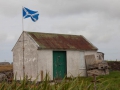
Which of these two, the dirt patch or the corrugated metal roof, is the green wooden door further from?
the dirt patch

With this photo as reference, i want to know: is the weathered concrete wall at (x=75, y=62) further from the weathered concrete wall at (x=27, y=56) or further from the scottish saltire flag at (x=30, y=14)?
the scottish saltire flag at (x=30, y=14)

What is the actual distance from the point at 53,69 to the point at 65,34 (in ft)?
15.7

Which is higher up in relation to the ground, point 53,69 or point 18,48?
point 18,48

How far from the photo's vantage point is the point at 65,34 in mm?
24953

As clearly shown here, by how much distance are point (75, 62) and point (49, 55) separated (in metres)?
2.93

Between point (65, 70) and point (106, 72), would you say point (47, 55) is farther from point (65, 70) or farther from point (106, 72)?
point (106, 72)

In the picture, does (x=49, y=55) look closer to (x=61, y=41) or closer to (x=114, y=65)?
(x=61, y=41)

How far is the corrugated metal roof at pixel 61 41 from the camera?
2134 cm

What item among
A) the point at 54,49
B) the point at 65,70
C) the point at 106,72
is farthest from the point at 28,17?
the point at 106,72

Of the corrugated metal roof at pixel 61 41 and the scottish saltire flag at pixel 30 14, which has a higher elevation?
the scottish saltire flag at pixel 30 14

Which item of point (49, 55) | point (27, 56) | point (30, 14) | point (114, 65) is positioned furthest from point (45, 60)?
point (114, 65)

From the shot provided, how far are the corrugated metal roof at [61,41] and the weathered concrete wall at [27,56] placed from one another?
557mm

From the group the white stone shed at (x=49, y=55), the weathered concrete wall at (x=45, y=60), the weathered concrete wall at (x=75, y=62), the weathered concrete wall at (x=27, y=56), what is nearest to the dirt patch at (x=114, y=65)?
the white stone shed at (x=49, y=55)

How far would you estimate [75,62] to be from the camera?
22.9 metres
